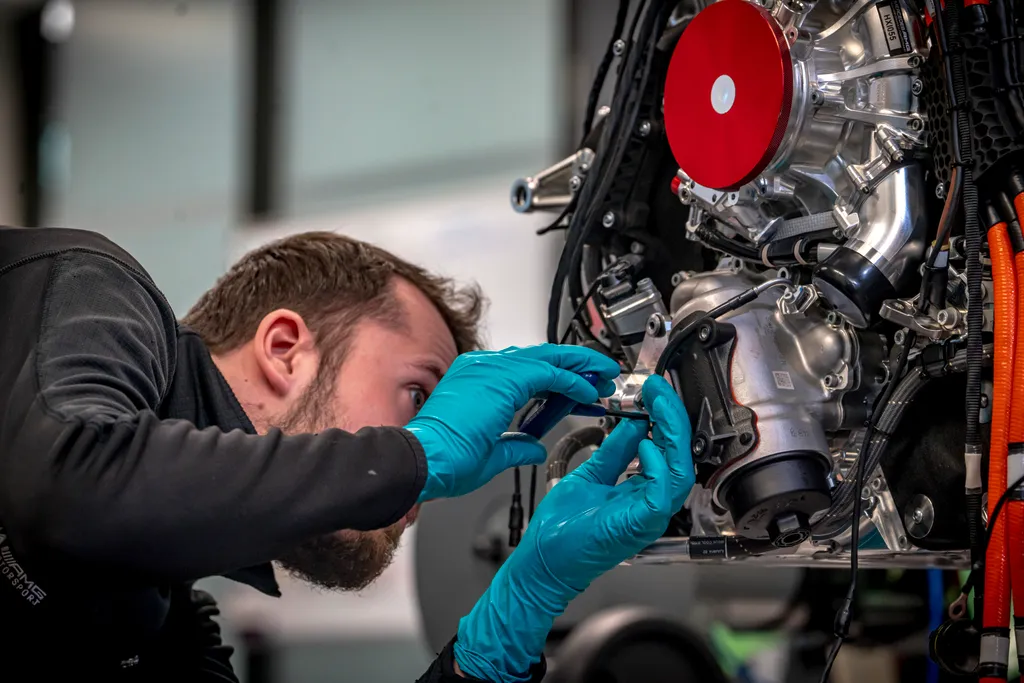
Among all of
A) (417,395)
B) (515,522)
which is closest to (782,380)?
(515,522)

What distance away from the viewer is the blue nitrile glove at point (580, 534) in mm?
1219

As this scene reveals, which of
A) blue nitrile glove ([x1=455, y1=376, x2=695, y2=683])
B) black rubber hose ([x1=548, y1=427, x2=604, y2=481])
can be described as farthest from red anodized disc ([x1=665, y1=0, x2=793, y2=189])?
black rubber hose ([x1=548, y1=427, x2=604, y2=481])

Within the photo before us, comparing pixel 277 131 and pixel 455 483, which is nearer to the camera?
pixel 455 483

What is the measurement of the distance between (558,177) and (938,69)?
0.64 metres

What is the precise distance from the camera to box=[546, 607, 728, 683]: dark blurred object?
6.54 feet

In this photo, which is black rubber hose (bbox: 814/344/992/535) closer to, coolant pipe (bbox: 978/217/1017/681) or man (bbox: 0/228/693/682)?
coolant pipe (bbox: 978/217/1017/681)

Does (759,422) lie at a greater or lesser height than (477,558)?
greater

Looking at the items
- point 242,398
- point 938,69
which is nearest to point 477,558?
point 242,398

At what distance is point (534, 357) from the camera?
4.28 ft

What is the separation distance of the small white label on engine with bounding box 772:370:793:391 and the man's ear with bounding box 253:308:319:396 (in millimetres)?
705

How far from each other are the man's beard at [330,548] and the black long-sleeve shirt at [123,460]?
295 mm

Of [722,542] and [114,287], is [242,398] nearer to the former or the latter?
[114,287]

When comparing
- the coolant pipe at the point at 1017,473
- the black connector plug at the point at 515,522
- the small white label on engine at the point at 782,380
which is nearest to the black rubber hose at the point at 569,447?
the black connector plug at the point at 515,522

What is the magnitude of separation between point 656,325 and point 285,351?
60 cm
